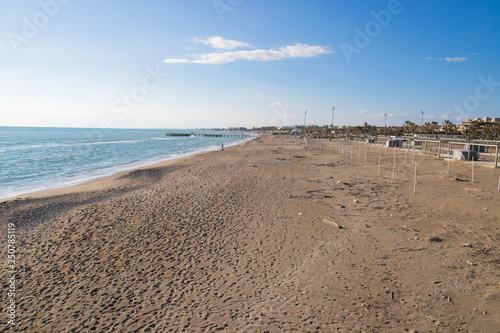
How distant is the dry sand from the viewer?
14.5ft

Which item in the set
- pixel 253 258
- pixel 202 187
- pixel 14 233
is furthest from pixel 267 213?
pixel 14 233

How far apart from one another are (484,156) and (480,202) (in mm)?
20794

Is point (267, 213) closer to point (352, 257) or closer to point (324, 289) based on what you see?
point (352, 257)

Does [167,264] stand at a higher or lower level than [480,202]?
lower

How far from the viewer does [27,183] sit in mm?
17359

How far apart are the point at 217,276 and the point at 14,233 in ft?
24.2

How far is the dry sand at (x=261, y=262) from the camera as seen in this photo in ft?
14.5

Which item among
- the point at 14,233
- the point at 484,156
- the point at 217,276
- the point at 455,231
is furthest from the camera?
the point at 484,156

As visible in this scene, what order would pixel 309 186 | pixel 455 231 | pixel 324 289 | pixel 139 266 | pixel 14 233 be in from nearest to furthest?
1. pixel 324 289
2. pixel 139 266
3. pixel 455 231
4. pixel 14 233
5. pixel 309 186

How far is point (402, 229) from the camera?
8.01 m

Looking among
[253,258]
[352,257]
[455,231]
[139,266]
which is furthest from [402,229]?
[139,266]

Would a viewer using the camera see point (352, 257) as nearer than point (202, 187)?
Yes

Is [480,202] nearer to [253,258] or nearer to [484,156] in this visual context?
[253,258]

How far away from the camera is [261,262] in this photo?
20.6 ft
